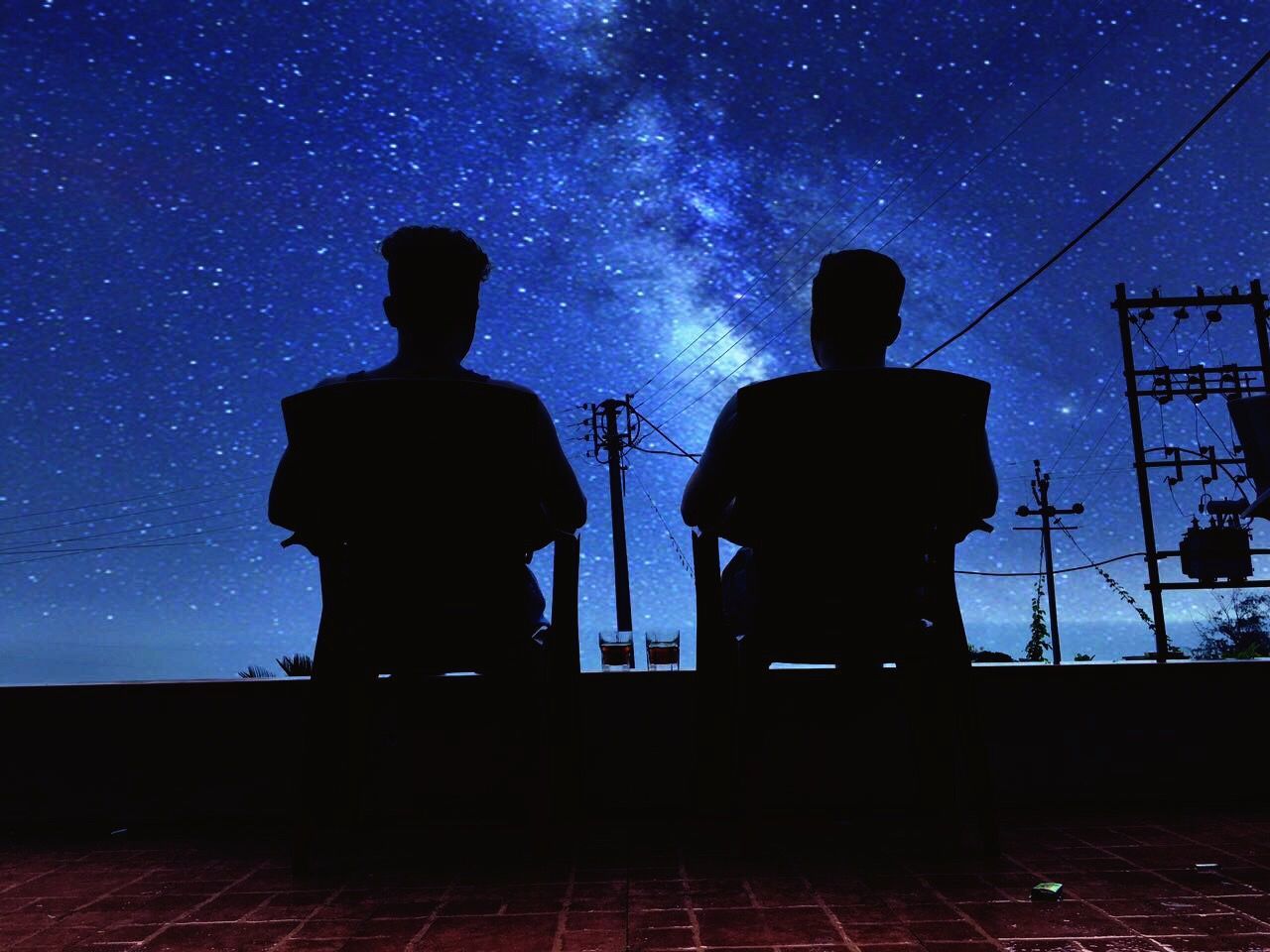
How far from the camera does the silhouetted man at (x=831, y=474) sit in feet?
6.70

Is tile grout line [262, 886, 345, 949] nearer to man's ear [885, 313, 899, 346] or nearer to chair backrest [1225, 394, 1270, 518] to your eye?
man's ear [885, 313, 899, 346]

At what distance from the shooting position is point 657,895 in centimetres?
193

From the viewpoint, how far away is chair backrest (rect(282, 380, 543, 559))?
6.52 feet

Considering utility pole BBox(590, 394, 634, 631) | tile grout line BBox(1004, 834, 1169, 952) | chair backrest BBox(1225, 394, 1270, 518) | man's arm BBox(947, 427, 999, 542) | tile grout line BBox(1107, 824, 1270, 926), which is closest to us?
tile grout line BBox(1004, 834, 1169, 952)

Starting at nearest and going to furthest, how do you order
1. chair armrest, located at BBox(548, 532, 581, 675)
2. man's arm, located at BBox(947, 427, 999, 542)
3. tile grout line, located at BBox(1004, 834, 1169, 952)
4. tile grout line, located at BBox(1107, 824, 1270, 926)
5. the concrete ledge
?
1. tile grout line, located at BBox(1004, 834, 1169, 952)
2. tile grout line, located at BBox(1107, 824, 1270, 926)
3. man's arm, located at BBox(947, 427, 999, 542)
4. chair armrest, located at BBox(548, 532, 581, 675)
5. the concrete ledge

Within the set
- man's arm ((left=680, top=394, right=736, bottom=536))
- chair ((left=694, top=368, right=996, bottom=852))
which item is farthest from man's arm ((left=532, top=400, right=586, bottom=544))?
chair ((left=694, top=368, right=996, bottom=852))

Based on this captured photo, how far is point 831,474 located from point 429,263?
1.24 metres

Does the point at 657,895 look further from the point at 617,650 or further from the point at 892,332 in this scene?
the point at 892,332

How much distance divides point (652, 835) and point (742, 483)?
118 centimetres

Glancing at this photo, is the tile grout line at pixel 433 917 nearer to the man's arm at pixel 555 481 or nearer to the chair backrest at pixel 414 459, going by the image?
the chair backrest at pixel 414 459

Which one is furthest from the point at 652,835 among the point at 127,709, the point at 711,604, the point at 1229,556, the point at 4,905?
the point at 1229,556

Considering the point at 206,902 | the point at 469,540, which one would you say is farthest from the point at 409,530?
the point at 206,902

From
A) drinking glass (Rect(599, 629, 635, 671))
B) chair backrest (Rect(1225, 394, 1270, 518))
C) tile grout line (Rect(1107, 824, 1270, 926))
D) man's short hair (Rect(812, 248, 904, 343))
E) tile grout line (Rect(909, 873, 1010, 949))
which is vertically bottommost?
tile grout line (Rect(1107, 824, 1270, 926))

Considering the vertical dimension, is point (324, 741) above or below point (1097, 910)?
above
